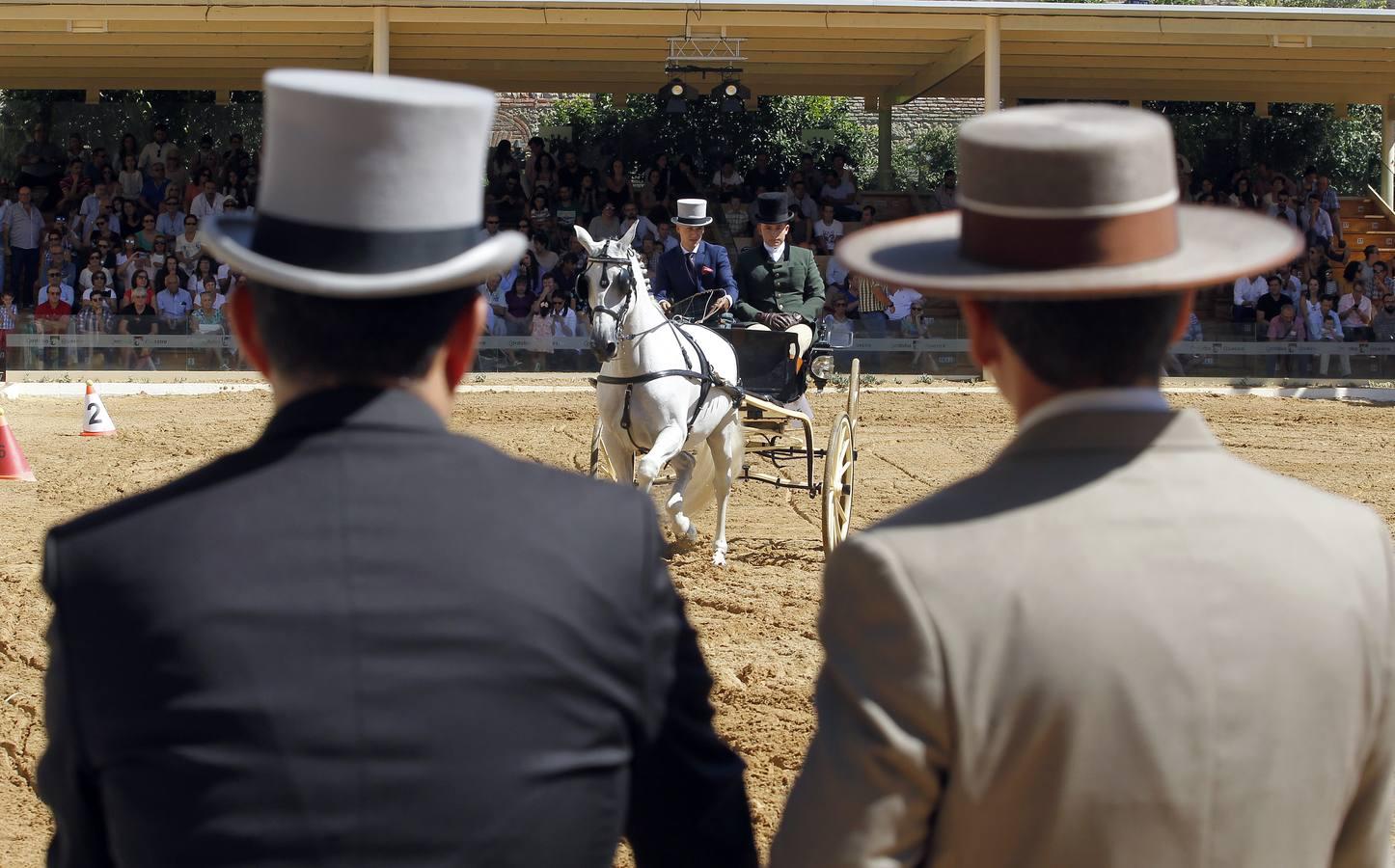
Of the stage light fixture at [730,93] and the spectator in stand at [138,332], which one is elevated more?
the stage light fixture at [730,93]

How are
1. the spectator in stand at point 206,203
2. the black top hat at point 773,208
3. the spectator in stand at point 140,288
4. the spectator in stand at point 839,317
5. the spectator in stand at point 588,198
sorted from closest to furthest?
the black top hat at point 773,208
the spectator in stand at point 839,317
the spectator in stand at point 140,288
the spectator in stand at point 206,203
the spectator in stand at point 588,198

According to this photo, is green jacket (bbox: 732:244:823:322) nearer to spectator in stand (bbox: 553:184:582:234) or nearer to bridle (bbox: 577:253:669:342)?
bridle (bbox: 577:253:669:342)

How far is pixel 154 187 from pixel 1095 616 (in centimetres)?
2455

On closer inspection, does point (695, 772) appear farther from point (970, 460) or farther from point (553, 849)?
point (970, 460)

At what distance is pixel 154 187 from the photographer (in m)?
24.1

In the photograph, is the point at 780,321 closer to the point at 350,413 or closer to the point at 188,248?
the point at 350,413

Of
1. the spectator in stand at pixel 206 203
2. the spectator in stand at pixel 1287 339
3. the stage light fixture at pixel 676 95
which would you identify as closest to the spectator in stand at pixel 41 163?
the spectator in stand at pixel 206 203

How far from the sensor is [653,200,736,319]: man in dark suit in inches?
392

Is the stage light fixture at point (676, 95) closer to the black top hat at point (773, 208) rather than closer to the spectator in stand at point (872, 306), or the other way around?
the spectator in stand at point (872, 306)

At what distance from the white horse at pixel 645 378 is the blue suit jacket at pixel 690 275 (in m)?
1.19

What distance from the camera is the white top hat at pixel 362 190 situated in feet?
5.47

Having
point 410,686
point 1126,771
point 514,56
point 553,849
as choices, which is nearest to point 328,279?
point 410,686

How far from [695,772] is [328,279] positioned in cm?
73

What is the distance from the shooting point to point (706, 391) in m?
8.79
